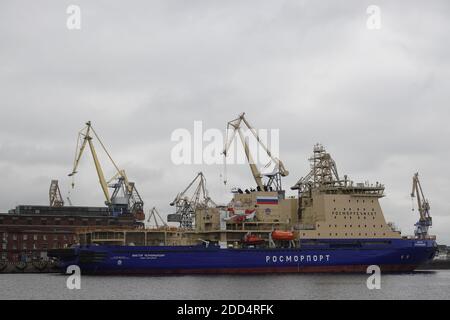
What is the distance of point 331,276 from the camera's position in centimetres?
6069

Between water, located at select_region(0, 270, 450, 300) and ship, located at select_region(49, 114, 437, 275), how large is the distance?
302 centimetres

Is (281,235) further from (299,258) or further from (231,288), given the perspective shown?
(231,288)

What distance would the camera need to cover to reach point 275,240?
6744 centimetres

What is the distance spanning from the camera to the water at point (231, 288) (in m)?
43.5

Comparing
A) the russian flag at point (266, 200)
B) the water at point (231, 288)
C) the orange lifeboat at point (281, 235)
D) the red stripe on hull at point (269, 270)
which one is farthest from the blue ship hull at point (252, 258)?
the russian flag at point (266, 200)

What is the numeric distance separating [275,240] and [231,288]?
19737 mm

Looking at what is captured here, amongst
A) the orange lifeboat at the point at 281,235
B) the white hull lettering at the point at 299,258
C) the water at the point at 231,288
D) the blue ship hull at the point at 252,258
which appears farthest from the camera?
the orange lifeboat at the point at 281,235

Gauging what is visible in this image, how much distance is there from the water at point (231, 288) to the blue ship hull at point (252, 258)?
2.59 m

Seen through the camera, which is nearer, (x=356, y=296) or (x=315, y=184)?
(x=356, y=296)

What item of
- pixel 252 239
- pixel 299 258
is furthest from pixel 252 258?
pixel 299 258

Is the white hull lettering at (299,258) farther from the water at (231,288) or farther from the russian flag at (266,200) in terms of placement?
the russian flag at (266,200)
